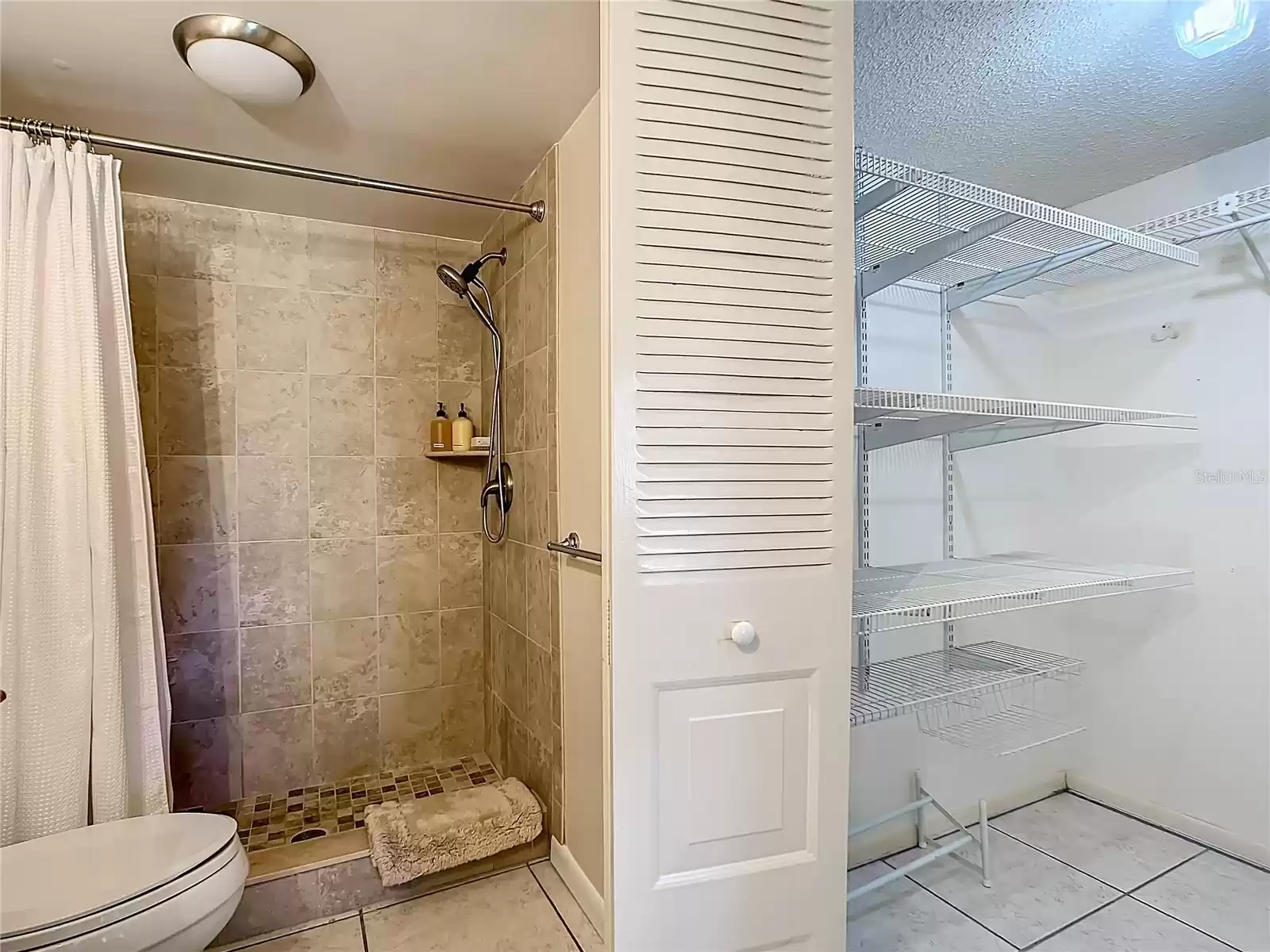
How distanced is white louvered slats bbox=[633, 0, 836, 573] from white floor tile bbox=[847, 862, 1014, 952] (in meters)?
1.21

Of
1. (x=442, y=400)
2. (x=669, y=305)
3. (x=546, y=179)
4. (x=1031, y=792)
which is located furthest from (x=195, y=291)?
(x=1031, y=792)

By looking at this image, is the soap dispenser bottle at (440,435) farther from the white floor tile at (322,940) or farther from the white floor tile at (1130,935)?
the white floor tile at (1130,935)

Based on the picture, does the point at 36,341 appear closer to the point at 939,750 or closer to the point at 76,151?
the point at 76,151

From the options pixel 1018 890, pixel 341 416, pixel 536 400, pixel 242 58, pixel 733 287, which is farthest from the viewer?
pixel 341 416

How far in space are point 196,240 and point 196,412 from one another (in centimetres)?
57

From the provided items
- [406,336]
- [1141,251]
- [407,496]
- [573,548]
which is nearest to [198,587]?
[407,496]

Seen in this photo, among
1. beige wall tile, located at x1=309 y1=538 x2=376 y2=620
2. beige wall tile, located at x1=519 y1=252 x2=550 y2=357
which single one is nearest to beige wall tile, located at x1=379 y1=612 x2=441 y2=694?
beige wall tile, located at x1=309 y1=538 x2=376 y2=620

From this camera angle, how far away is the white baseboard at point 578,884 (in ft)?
5.66

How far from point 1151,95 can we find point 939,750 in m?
1.93

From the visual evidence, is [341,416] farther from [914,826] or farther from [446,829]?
[914,826]

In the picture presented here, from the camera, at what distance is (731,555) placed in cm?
111

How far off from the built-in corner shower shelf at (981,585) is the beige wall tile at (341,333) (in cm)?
185

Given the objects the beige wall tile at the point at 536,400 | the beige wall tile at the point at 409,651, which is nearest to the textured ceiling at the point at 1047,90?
the beige wall tile at the point at 536,400

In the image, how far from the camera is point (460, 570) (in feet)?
8.40
